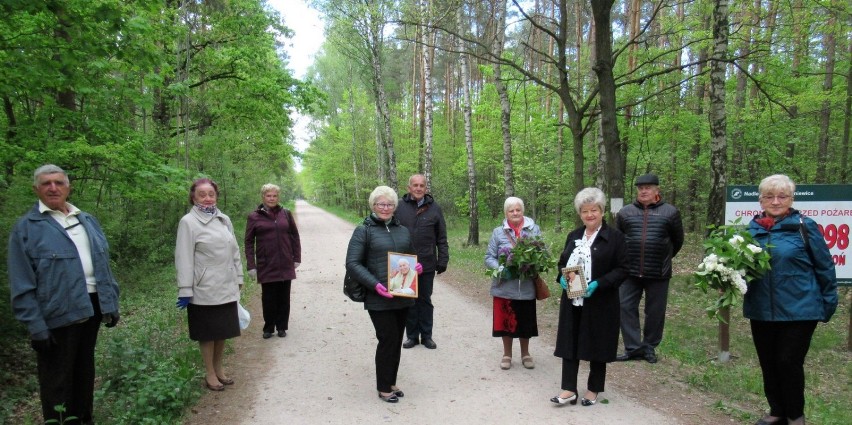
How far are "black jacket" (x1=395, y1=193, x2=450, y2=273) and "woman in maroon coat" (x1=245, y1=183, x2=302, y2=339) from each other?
1.68 meters

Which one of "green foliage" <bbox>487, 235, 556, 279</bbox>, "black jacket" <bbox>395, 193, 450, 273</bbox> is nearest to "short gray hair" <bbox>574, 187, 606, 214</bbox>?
"green foliage" <bbox>487, 235, 556, 279</bbox>

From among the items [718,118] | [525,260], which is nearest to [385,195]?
[525,260]

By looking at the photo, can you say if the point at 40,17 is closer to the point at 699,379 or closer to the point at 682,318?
the point at 699,379

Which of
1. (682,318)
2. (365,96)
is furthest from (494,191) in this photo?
(682,318)

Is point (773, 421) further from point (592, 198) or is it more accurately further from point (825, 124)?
point (825, 124)

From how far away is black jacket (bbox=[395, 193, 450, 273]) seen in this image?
20.2 feet

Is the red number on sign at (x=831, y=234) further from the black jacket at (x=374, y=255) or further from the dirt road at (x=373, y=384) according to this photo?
the black jacket at (x=374, y=255)

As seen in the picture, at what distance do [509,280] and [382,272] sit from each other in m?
1.62

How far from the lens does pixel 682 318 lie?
25.9 feet

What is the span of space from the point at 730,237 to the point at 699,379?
1.77 metres

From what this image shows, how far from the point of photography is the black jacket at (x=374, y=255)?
436 centimetres

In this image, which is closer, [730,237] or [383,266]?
[730,237]

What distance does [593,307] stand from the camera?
Result: 4336 mm

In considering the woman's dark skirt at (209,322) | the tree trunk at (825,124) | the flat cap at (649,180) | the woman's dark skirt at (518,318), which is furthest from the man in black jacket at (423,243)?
the tree trunk at (825,124)
